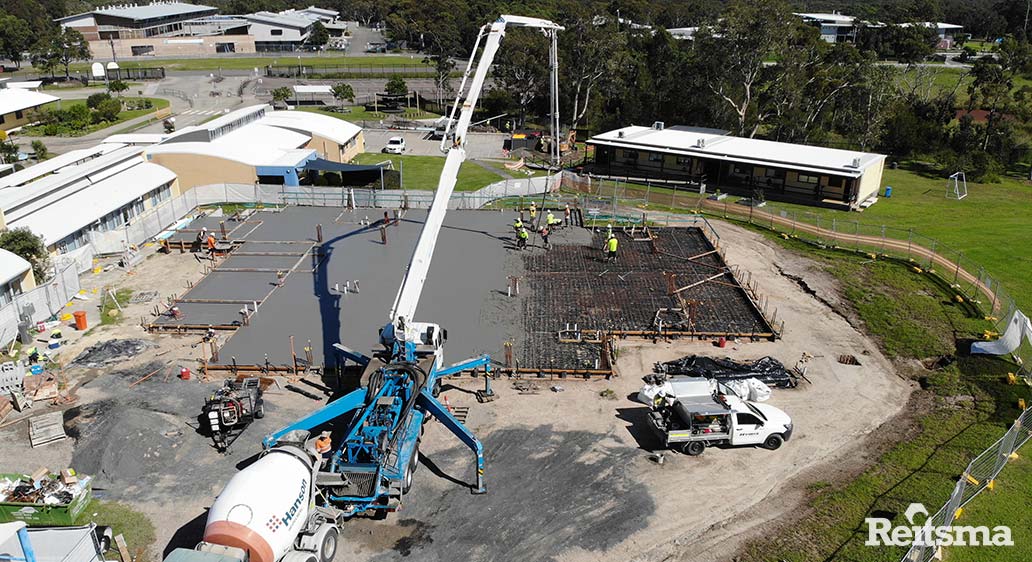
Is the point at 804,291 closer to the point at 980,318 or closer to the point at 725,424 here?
the point at 980,318

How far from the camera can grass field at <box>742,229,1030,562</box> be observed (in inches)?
697

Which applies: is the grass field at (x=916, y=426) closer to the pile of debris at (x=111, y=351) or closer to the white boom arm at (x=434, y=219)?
the white boom arm at (x=434, y=219)

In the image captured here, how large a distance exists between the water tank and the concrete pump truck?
2cm

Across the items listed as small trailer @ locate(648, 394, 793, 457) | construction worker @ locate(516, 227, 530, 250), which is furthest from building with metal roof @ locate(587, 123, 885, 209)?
small trailer @ locate(648, 394, 793, 457)

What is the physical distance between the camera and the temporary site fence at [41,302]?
27.8 m

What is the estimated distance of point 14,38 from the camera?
363 ft

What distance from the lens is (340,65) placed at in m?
117

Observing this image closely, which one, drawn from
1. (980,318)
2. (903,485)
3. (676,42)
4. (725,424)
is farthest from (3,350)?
(676,42)

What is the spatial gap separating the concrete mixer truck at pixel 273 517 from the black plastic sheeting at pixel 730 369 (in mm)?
13838

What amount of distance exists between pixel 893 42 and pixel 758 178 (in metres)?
69.0

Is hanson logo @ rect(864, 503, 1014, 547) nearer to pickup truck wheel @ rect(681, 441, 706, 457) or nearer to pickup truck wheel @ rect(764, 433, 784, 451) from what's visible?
pickup truck wheel @ rect(764, 433, 784, 451)

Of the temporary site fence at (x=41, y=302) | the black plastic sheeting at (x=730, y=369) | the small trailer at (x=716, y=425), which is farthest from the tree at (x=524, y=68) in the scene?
the small trailer at (x=716, y=425)

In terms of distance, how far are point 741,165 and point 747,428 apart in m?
34.8

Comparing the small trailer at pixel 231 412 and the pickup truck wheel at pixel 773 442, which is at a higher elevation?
the small trailer at pixel 231 412
